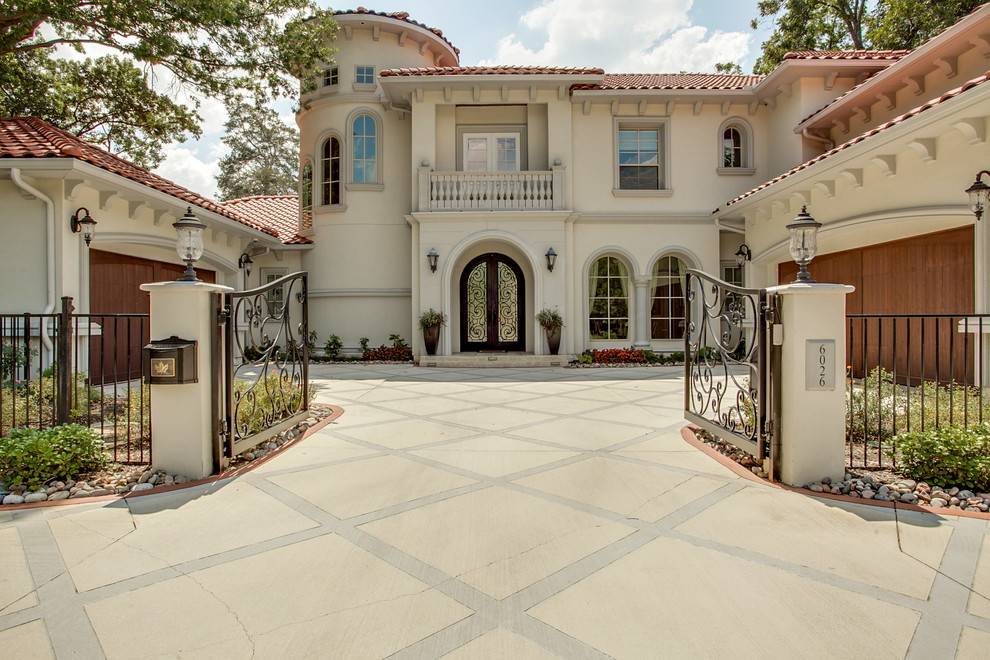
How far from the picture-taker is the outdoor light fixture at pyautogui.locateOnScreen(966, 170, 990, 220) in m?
6.05

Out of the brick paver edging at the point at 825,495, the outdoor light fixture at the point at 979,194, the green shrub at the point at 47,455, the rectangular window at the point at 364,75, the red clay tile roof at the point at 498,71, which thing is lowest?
the brick paver edging at the point at 825,495

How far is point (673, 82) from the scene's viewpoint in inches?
534

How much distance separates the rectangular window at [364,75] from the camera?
544 inches

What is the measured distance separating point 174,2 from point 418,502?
10.7 m

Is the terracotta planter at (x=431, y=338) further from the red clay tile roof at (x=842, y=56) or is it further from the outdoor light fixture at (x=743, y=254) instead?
the red clay tile roof at (x=842, y=56)

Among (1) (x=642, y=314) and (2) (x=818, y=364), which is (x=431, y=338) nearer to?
(1) (x=642, y=314)

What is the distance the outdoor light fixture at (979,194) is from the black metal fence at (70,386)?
888cm

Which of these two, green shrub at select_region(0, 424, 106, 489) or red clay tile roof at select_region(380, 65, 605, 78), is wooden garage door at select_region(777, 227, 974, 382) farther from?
green shrub at select_region(0, 424, 106, 489)

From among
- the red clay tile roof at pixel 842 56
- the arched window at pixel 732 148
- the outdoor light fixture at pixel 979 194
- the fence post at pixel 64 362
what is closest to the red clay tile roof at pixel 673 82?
the arched window at pixel 732 148

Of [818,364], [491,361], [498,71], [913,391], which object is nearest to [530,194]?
[498,71]

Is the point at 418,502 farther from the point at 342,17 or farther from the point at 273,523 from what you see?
the point at 342,17

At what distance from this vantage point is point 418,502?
11.1 feet

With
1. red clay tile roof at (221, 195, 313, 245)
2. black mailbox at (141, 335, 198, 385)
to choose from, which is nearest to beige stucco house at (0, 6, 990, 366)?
red clay tile roof at (221, 195, 313, 245)

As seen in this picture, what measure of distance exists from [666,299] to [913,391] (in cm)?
729
